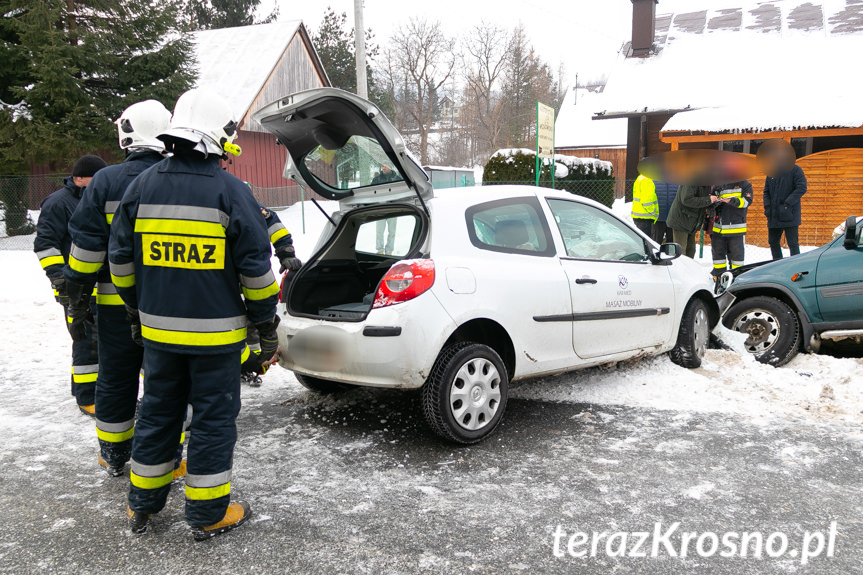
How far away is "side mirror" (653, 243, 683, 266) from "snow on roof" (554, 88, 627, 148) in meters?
33.9

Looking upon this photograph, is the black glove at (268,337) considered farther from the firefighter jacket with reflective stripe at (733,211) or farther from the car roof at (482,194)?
the firefighter jacket with reflective stripe at (733,211)

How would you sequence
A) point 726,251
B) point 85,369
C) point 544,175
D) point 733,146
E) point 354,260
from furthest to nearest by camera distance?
point 733,146, point 544,175, point 726,251, point 354,260, point 85,369

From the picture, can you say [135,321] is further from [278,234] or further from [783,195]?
[783,195]

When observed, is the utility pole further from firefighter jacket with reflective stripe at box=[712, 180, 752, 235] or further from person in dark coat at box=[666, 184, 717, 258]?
firefighter jacket with reflective stripe at box=[712, 180, 752, 235]

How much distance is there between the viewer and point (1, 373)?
564 centimetres

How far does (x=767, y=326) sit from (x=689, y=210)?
3230 millimetres

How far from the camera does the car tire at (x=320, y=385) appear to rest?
15.7 feet

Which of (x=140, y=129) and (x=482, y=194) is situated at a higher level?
(x=140, y=129)

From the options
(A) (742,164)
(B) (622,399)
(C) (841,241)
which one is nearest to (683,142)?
(A) (742,164)

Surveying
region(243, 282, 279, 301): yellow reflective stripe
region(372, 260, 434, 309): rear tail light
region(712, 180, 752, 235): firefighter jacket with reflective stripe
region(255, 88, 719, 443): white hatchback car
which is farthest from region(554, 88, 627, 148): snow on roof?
region(243, 282, 279, 301): yellow reflective stripe

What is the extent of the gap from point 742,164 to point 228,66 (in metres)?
21.9

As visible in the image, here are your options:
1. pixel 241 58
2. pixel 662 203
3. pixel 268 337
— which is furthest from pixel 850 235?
pixel 241 58

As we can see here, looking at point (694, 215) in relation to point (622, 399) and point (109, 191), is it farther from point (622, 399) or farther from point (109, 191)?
point (109, 191)

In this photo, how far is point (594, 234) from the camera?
4.92 meters
